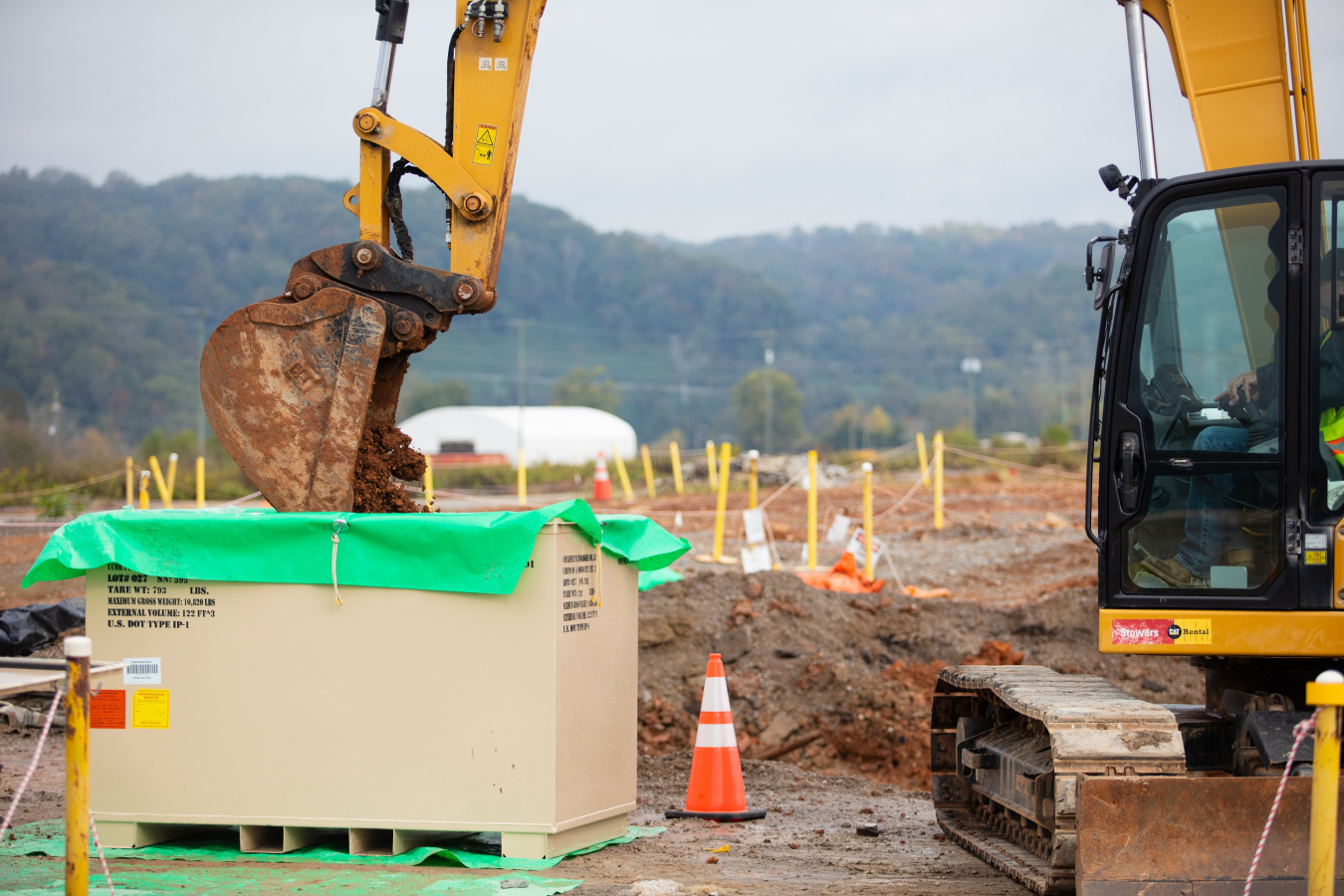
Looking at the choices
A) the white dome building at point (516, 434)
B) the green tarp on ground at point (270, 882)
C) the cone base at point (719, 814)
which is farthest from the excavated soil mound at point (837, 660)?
the white dome building at point (516, 434)

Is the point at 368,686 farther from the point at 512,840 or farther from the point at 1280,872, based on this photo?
the point at 1280,872

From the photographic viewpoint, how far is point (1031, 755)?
5035mm

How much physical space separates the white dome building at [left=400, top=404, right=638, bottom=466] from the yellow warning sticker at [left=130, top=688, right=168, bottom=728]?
46198mm

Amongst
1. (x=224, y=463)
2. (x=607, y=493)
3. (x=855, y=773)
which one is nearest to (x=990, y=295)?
(x=224, y=463)

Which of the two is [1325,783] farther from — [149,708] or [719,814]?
[149,708]

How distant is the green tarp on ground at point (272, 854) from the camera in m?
5.02

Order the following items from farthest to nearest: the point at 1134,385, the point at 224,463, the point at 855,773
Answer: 1. the point at 224,463
2. the point at 855,773
3. the point at 1134,385

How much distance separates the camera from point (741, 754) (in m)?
8.13

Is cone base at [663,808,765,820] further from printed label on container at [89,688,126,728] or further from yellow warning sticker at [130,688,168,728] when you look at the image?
printed label on container at [89,688,126,728]

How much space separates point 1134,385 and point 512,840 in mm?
3157

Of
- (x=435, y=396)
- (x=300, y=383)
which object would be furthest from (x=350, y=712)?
(x=435, y=396)

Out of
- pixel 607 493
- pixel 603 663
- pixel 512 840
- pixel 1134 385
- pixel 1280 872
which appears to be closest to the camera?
pixel 1280 872

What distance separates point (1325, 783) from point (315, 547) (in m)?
3.87

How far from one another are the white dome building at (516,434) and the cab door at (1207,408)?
47243mm
